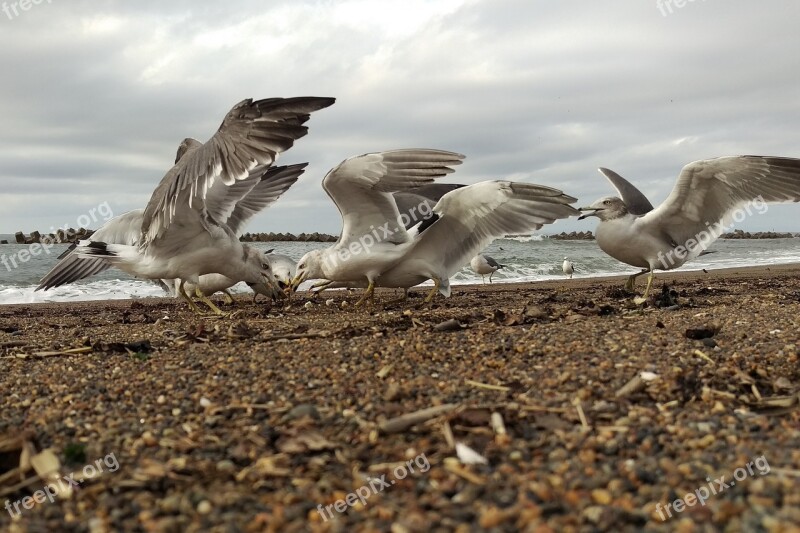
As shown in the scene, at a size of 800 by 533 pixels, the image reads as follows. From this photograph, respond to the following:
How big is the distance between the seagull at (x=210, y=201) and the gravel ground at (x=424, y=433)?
2.09 metres

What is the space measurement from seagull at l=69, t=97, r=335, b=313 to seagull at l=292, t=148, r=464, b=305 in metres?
0.96

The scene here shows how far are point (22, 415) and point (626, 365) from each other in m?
2.58

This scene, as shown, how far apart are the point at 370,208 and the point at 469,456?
17.3 ft

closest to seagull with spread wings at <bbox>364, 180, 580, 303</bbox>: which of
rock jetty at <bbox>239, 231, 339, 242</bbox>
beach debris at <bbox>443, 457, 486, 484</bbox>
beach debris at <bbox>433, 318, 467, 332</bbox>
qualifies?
beach debris at <bbox>433, 318, 467, 332</bbox>

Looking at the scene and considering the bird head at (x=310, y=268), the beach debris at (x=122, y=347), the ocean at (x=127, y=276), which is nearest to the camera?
the beach debris at (x=122, y=347)

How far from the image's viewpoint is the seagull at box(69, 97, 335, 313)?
552 centimetres

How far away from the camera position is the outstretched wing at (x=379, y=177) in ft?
20.7

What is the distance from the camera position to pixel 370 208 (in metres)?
7.13

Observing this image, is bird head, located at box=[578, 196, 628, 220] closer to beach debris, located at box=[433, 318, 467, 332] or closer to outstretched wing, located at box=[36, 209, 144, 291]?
beach debris, located at box=[433, 318, 467, 332]

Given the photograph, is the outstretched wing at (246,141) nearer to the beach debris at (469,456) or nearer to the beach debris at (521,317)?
the beach debris at (521,317)

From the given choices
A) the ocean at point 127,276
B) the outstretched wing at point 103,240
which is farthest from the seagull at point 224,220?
the ocean at point 127,276

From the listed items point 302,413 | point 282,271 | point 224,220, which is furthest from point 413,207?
point 302,413

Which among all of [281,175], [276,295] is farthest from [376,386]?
[281,175]

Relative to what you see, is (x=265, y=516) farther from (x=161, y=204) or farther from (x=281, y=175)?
(x=281, y=175)
